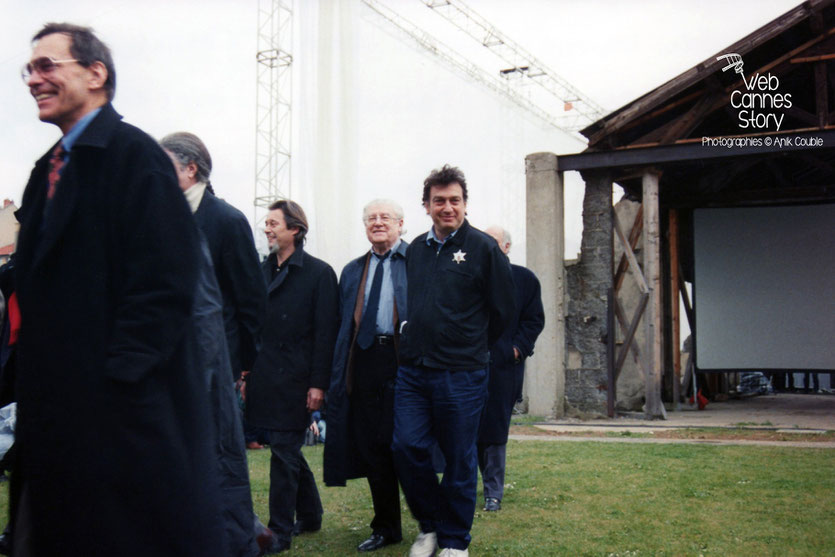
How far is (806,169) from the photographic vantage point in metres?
16.9

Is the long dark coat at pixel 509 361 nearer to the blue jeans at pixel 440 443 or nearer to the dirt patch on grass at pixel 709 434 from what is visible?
the blue jeans at pixel 440 443

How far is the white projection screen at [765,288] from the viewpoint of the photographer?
54.2 feet

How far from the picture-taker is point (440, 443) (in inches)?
187

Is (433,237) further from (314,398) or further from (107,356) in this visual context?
(107,356)

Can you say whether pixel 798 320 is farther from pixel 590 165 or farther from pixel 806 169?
pixel 590 165

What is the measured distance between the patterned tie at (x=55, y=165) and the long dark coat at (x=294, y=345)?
2.70 metres

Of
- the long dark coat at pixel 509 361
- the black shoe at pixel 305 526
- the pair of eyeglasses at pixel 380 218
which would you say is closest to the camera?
the pair of eyeglasses at pixel 380 218

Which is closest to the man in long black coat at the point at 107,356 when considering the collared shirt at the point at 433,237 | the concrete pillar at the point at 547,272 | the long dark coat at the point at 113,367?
the long dark coat at the point at 113,367

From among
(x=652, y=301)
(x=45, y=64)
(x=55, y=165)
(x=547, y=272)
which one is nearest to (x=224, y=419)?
(x=55, y=165)

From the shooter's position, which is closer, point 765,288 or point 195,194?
point 195,194

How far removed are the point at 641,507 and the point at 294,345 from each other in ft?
8.78

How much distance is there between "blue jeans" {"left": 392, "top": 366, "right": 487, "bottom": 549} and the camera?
455 centimetres

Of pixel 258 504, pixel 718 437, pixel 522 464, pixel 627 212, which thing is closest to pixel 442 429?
pixel 258 504

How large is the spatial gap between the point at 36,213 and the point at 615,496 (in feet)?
16.4
